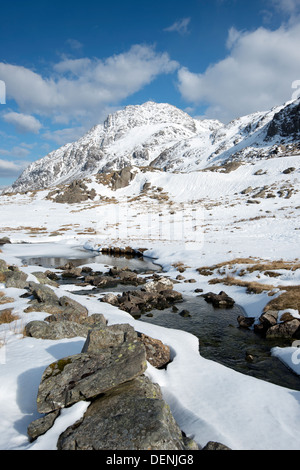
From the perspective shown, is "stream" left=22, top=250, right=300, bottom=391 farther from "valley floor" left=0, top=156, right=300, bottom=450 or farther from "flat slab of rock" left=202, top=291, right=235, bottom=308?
"valley floor" left=0, top=156, right=300, bottom=450

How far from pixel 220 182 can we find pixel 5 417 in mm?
93730

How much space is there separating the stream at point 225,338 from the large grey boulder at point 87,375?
19.3 feet

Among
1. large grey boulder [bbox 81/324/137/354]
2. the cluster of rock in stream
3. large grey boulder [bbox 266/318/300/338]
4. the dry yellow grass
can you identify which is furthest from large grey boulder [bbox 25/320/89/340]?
the dry yellow grass

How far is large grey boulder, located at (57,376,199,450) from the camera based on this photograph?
482 centimetres

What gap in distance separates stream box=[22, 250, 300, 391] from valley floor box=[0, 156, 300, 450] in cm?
80

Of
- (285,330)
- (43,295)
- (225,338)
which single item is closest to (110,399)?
(225,338)

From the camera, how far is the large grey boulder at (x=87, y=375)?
20.6ft

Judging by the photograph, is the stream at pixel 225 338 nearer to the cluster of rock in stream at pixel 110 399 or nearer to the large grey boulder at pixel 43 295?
the cluster of rock in stream at pixel 110 399

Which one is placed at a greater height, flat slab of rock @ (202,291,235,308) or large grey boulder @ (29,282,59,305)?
large grey boulder @ (29,282,59,305)

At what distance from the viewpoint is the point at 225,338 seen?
13.7m

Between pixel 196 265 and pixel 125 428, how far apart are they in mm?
25135

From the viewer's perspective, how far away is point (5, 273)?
2009 cm

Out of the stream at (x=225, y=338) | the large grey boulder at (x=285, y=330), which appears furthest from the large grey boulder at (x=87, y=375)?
the large grey boulder at (x=285, y=330)
